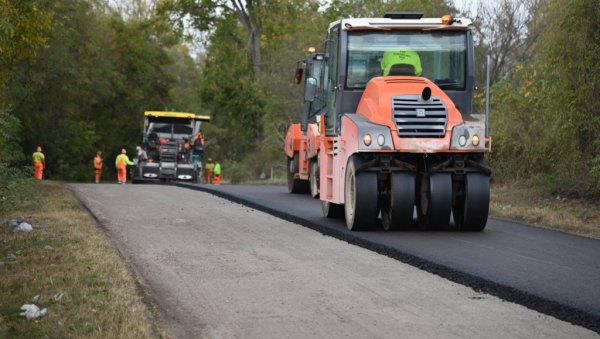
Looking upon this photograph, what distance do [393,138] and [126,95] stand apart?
5071 cm

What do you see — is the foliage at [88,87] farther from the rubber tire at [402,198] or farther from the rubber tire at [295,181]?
the rubber tire at [402,198]

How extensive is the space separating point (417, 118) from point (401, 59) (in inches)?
63.8

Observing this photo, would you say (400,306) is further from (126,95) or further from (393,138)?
(126,95)

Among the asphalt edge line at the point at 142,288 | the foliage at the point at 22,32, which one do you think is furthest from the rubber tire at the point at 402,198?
the foliage at the point at 22,32

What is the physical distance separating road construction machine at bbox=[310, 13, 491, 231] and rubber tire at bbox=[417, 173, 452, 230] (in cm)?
1

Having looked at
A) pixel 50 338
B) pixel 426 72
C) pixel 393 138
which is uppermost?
pixel 426 72

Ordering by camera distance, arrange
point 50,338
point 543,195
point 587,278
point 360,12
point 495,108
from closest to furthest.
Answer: point 50,338 → point 587,278 → point 543,195 → point 495,108 → point 360,12

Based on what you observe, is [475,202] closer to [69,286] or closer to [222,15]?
[69,286]

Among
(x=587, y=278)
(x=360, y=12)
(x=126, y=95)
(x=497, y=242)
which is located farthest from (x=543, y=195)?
(x=126, y=95)

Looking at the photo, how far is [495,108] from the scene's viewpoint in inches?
1196

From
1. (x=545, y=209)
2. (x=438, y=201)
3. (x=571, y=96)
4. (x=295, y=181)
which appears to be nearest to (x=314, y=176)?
(x=545, y=209)

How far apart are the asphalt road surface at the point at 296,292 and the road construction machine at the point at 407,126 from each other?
87 cm

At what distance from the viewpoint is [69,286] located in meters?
9.85

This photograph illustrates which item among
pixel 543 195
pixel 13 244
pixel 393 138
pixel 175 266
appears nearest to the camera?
pixel 175 266
